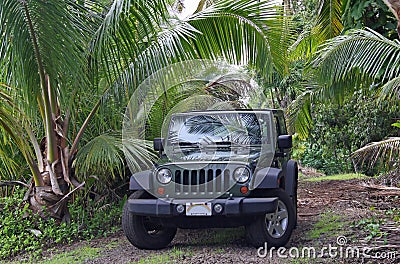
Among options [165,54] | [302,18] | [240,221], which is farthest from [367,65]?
[302,18]

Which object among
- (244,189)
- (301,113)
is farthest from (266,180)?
(301,113)

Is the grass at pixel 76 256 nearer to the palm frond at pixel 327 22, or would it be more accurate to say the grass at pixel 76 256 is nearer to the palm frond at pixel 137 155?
the palm frond at pixel 137 155

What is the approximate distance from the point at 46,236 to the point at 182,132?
2.47 m

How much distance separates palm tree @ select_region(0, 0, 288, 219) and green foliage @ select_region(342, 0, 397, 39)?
125 inches

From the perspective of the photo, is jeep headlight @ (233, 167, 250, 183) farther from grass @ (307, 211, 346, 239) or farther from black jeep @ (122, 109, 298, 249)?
grass @ (307, 211, 346, 239)

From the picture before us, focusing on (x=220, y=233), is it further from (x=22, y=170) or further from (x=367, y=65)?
(x=367, y=65)

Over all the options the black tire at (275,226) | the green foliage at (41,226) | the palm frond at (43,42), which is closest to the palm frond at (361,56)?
the black tire at (275,226)

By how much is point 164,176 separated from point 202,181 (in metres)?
0.47

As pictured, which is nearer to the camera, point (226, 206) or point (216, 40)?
point (226, 206)

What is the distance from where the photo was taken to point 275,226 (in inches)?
226

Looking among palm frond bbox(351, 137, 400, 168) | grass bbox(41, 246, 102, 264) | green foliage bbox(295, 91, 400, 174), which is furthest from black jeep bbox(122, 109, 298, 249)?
green foliage bbox(295, 91, 400, 174)

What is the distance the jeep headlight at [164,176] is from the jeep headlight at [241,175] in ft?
2.56

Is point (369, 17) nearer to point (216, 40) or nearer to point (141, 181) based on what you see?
point (216, 40)

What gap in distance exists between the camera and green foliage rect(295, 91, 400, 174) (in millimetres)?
14133
